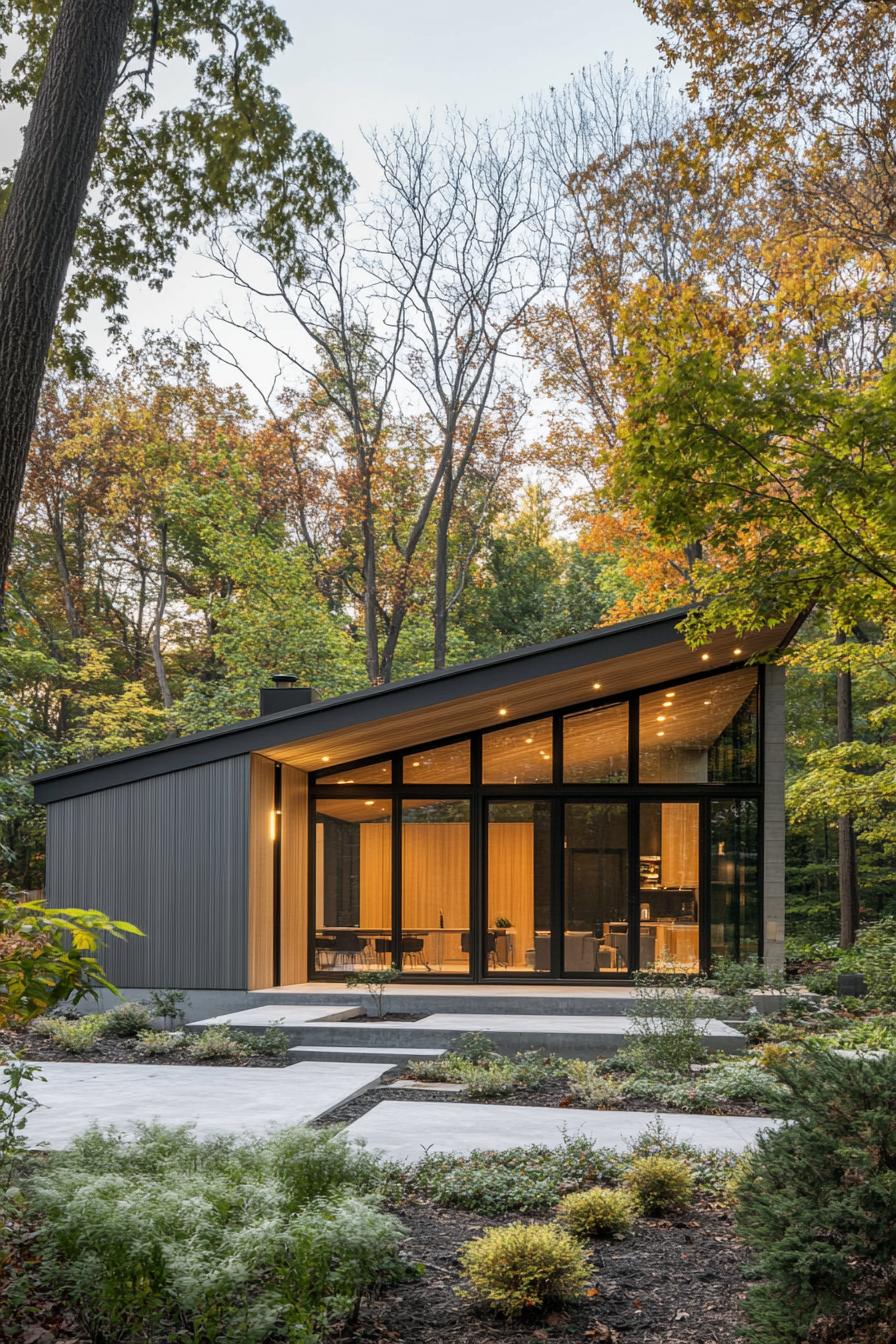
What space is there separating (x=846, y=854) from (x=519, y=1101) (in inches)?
477

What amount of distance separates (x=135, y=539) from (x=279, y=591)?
3.86 meters

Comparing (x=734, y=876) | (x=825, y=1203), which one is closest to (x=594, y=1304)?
(x=825, y=1203)

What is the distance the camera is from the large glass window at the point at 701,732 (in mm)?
14156

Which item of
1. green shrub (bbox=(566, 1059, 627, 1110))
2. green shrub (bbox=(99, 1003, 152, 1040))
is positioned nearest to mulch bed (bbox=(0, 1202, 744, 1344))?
green shrub (bbox=(566, 1059, 627, 1110))

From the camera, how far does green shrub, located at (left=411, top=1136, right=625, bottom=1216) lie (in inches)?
196

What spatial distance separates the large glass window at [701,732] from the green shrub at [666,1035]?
442 cm

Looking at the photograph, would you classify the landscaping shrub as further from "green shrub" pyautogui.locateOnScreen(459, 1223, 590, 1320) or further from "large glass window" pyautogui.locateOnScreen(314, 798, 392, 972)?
"large glass window" pyautogui.locateOnScreen(314, 798, 392, 972)

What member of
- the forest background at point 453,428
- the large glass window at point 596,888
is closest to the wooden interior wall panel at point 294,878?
the forest background at point 453,428

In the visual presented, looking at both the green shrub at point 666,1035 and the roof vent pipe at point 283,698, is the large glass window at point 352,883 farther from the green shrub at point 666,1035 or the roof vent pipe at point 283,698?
the green shrub at point 666,1035

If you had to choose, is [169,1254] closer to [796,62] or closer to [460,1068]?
[460,1068]

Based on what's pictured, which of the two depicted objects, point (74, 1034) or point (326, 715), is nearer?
point (74, 1034)

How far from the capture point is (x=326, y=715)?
12359 mm

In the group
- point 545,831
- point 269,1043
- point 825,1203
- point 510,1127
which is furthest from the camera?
point 545,831

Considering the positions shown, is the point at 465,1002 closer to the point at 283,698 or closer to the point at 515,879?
the point at 515,879
